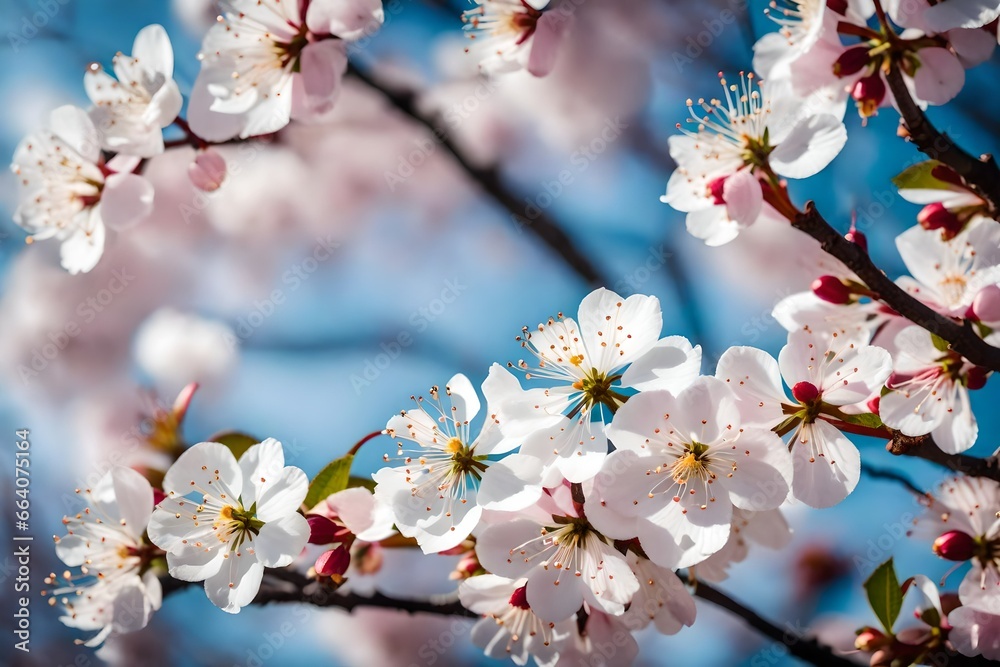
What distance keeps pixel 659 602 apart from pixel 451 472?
29 centimetres

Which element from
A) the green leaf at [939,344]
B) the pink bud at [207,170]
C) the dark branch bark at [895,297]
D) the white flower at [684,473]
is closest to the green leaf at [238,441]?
the pink bud at [207,170]

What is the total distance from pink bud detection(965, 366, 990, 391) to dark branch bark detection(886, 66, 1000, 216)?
7.5 inches

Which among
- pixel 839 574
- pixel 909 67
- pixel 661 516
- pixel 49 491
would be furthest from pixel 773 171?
pixel 49 491

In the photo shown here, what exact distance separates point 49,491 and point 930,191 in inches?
59.1

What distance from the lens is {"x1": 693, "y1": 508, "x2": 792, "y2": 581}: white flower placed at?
937 millimetres

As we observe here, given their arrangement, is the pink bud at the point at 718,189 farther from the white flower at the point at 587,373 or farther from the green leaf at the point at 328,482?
the green leaf at the point at 328,482

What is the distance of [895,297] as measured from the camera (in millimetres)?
714

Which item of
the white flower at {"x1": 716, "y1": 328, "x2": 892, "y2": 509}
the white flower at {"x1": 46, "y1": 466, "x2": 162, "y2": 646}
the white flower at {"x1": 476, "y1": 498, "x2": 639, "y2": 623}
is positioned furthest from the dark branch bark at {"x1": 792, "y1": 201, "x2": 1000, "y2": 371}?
the white flower at {"x1": 46, "y1": 466, "x2": 162, "y2": 646}

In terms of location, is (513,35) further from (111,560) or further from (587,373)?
(111,560)

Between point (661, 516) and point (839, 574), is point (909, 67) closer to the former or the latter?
point (661, 516)

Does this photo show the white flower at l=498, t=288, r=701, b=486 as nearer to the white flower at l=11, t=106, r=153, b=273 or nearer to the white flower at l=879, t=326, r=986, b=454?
the white flower at l=879, t=326, r=986, b=454

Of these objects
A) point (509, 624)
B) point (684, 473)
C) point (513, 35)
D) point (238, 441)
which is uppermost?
point (513, 35)

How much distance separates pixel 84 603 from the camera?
933mm

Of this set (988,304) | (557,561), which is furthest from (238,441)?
(988,304)
